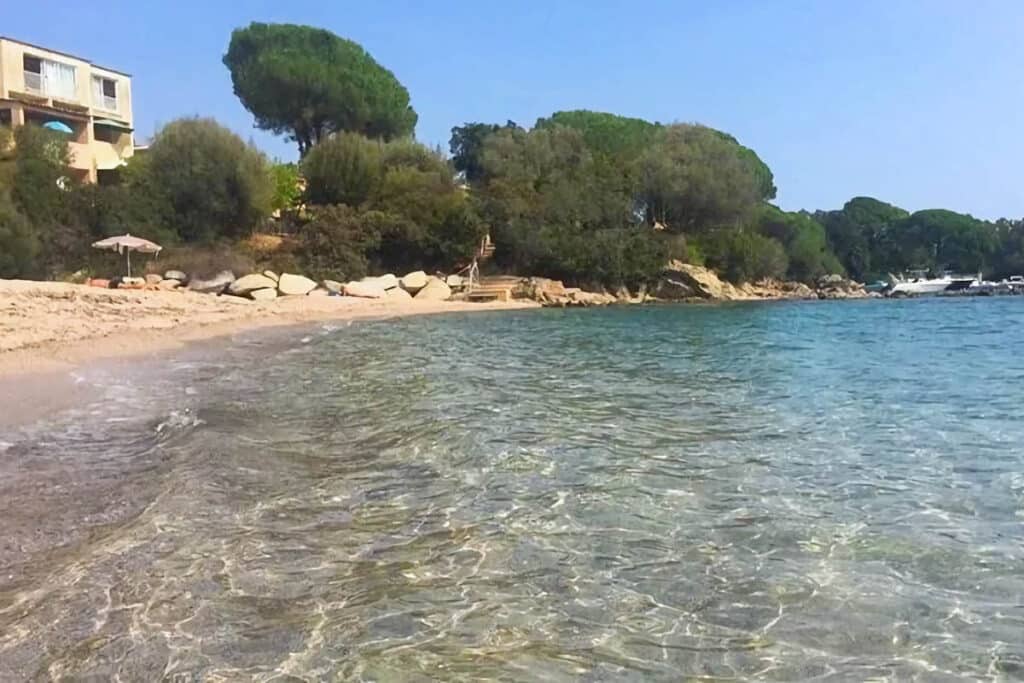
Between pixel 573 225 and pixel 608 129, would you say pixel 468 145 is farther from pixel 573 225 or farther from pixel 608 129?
pixel 573 225

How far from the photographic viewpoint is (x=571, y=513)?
19.7 feet

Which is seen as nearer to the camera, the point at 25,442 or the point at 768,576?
the point at 768,576

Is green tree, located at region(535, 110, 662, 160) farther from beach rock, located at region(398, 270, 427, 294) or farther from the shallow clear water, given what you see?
the shallow clear water

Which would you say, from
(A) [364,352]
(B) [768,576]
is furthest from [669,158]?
(B) [768,576]

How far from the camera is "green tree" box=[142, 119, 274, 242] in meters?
37.7

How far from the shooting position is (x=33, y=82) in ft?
142

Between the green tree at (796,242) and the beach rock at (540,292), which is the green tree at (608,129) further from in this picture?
the beach rock at (540,292)

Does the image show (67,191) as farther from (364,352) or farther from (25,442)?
(25,442)

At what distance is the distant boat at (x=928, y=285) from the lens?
2767 inches

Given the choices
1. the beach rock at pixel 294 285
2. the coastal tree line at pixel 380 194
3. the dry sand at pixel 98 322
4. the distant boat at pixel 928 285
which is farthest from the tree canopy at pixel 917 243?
the beach rock at pixel 294 285

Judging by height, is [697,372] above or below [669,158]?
below

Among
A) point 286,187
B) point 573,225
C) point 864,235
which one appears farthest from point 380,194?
point 864,235

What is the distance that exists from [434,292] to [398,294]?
79.4 inches

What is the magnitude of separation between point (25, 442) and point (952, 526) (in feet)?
26.4
